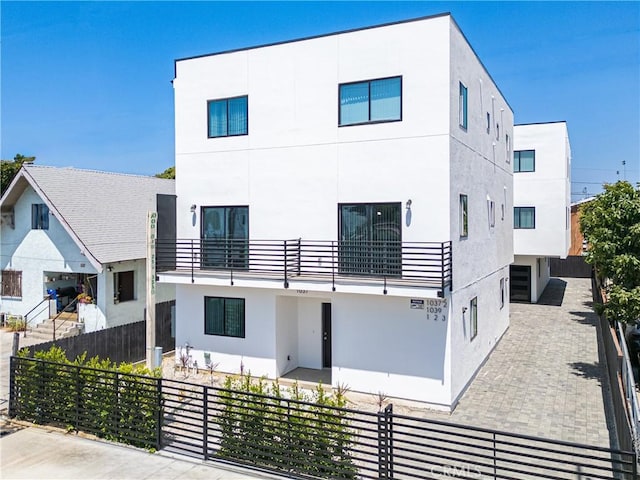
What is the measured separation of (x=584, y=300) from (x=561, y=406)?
19.2m

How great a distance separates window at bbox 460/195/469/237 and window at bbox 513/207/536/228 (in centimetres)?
1519

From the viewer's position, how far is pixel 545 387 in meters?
13.3

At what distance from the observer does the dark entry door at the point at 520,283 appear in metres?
27.7

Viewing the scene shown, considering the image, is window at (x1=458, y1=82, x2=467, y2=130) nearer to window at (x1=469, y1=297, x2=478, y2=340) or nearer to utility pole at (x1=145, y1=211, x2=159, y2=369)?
window at (x1=469, y1=297, x2=478, y2=340)

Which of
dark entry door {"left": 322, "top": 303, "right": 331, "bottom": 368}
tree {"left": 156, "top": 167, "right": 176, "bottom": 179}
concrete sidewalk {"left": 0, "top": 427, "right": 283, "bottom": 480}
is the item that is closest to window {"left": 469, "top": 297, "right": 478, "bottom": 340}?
dark entry door {"left": 322, "top": 303, "right": 331, "bottom": 368}

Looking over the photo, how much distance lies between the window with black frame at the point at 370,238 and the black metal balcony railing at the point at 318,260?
1.0 inches

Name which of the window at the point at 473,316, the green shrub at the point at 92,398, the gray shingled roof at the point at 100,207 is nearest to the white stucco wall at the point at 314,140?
the window at the point at 473,316

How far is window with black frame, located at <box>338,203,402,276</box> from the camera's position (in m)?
12.1

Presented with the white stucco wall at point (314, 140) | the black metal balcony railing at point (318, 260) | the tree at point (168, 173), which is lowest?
the black metal balcony railing at point (318, 260)

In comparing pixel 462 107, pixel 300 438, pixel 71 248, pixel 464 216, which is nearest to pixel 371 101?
pixel 462 107

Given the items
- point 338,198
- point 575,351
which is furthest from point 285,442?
point 575,351

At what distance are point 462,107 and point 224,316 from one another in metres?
8.88

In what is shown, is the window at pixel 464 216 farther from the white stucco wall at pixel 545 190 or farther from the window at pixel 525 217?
the window at pixel 525 217

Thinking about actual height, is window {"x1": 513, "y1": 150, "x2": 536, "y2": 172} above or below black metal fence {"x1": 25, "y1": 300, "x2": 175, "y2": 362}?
above
